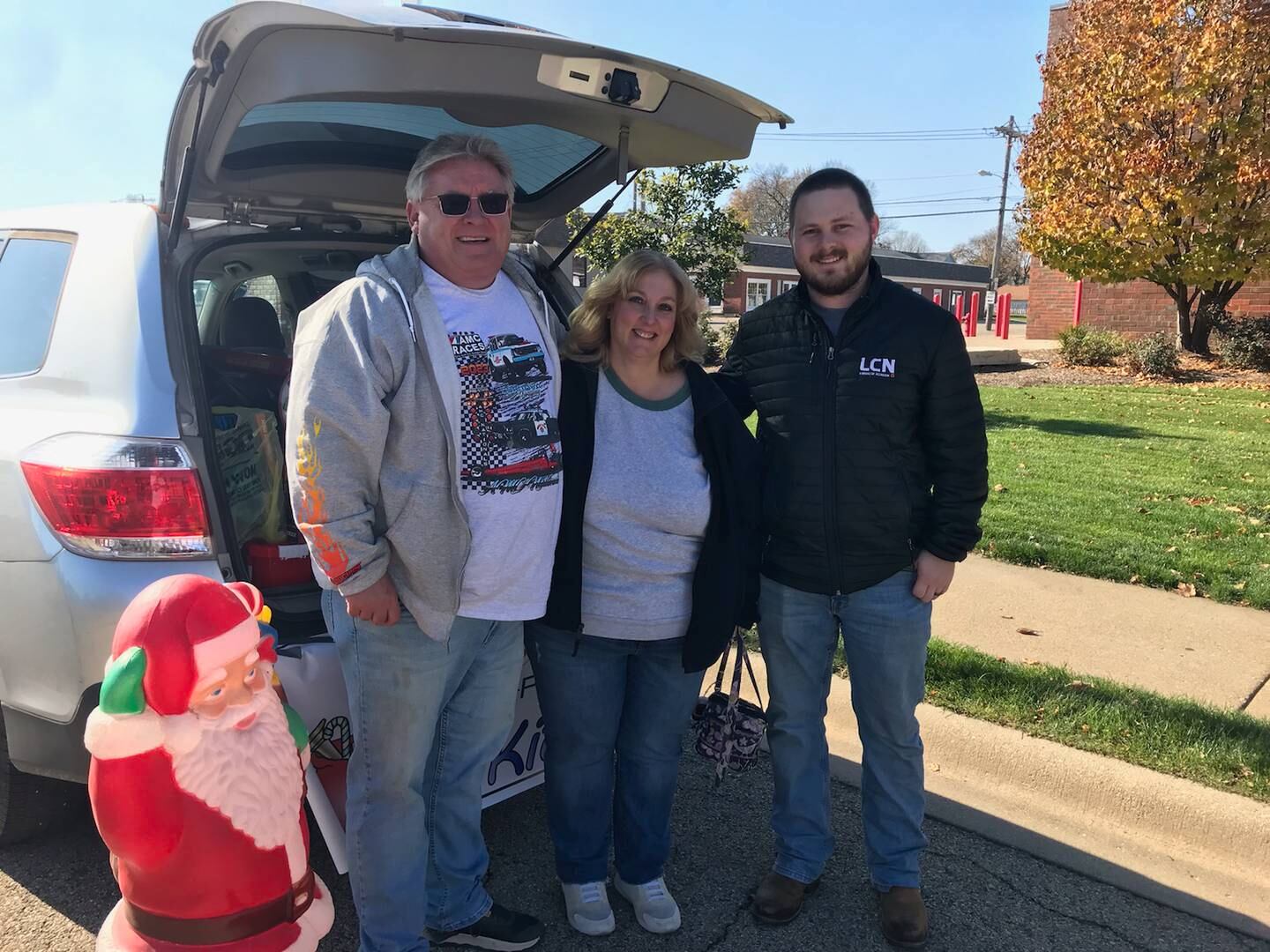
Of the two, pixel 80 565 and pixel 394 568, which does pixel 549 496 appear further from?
pixel 80 565

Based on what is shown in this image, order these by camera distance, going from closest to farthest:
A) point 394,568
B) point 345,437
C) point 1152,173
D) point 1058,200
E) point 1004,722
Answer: point 345,437, point 394,568, point 1004,722, point 1152,173, point 1058,200

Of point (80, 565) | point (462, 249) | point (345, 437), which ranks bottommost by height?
point (80, 565)

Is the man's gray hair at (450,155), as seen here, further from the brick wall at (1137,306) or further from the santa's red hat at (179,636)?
the brick wall at (1137,306)

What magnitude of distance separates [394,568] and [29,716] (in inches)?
42.2

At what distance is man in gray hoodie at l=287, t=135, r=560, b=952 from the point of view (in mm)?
2031

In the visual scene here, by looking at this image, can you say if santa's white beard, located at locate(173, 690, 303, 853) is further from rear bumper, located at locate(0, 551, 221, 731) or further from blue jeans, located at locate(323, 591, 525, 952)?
rear bumper, located at locate(0, 551, 221, 731)

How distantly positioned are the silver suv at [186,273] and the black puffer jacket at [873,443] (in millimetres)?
791

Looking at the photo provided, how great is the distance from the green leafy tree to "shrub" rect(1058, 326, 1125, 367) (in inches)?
268

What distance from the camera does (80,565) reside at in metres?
2.23

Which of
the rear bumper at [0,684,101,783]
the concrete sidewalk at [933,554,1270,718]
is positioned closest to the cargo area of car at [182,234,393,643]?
the rear bumper at [0,684,101,783]

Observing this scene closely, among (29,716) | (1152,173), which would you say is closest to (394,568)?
(29,716)

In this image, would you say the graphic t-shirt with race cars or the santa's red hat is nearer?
the santa's red hat

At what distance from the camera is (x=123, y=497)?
2.23 meters

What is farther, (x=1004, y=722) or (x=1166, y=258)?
(x=1166, y=258)
